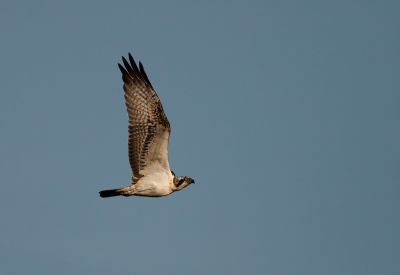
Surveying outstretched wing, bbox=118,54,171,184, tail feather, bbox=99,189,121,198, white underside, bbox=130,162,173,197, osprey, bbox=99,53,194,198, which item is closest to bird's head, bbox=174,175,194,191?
osprey, bbox=99,53,194,198

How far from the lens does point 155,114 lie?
1348 cm

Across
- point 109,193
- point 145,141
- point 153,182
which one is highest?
point 145,141

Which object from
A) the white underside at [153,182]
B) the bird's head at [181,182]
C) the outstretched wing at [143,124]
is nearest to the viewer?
the outstretched wing at [143,124]

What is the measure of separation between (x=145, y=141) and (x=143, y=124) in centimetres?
47

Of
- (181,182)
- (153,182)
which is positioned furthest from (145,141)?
(181,182)

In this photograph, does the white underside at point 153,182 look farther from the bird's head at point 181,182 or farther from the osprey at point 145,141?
the bird's head at point 181,182

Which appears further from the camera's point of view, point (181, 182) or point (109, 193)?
point (181, 182)

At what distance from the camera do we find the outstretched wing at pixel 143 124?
13406 mm

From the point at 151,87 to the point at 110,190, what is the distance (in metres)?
3.02

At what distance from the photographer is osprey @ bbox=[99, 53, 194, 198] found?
1345 centimetres

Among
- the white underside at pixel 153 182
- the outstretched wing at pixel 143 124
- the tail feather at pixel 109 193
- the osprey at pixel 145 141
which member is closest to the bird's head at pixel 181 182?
the osprey at pixel 145 141

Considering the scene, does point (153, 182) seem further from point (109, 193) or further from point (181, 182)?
point (109, 193)

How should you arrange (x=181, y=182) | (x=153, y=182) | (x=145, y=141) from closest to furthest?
1. (x=145, y=141)
2. (x=153, y=182)
3. (x=181, y=182)

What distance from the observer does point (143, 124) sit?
534 inches
